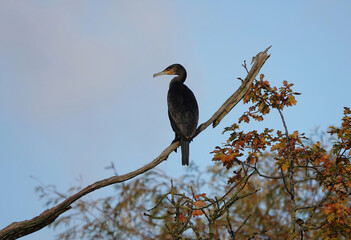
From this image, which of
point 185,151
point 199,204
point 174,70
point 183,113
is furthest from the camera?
point 174,70

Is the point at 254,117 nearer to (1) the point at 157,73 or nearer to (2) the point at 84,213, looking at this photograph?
(1) the point at 157,73

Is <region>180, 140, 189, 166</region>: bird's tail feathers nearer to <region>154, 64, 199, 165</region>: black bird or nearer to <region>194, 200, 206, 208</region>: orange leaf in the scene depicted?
<region>154, 64, 199, 165</region>: black bird

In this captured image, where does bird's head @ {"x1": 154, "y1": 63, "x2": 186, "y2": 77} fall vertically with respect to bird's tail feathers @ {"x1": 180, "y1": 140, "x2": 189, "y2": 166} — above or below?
above

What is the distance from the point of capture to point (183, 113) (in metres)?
5.51

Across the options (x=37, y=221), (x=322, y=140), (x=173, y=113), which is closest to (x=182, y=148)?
(x=173, y=113)

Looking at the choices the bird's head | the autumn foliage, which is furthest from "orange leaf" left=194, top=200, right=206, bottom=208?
the bird's head

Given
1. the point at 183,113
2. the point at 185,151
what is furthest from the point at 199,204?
the point at 183,113

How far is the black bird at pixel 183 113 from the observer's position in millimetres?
5285

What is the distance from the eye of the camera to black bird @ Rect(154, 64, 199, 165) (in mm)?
5285

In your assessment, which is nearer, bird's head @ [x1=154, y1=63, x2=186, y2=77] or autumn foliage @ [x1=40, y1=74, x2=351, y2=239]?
autumn foliage @ [x1=40, y1=74, x2=351, y2=239]

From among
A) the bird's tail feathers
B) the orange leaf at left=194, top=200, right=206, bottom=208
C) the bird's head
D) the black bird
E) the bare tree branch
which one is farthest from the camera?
the bird's head

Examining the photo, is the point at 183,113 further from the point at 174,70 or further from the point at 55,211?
the point at 55,211

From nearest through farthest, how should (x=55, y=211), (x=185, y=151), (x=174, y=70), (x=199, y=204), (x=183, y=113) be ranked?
(x=199, y=204), (x=55, y=211), (x=185, y=151), (x=183, y=113), (x=174, y=70)

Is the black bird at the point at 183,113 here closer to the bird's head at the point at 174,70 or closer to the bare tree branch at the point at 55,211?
the bird's head at the point at 174,70
